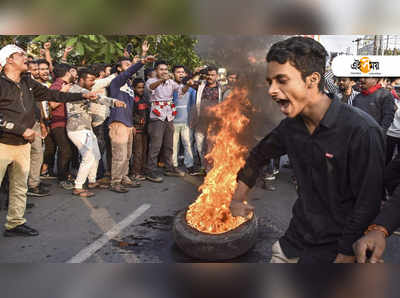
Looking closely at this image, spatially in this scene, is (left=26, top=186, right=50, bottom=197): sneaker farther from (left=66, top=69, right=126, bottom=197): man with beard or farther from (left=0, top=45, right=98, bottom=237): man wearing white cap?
(left=0, top=45, right=98, bottom=237): man wearing white cap

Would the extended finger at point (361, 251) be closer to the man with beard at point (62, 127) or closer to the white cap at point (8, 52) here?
the white cap at point (8, 52)

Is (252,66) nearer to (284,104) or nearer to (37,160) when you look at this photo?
(37,160)

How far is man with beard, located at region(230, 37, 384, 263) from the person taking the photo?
130 centimetres

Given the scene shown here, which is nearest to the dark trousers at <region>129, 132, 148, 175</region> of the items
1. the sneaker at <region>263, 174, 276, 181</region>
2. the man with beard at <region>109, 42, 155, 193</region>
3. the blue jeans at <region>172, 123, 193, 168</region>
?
the man with beard at <region>109, 42, 155, 193</region>

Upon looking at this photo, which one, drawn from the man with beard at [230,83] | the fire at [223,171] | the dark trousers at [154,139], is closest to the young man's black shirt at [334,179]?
the fire at [223,171]

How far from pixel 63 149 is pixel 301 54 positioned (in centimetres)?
523

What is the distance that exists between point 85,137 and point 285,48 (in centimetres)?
468

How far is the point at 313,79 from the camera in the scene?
4.47 ft

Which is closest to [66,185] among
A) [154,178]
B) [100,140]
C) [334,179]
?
[100,140]

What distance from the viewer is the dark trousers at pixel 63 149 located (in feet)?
18.7

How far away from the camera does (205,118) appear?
718 centimetres

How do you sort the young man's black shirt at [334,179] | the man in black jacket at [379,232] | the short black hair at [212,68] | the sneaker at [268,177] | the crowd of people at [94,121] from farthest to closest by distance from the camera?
the short black hair at [212,68] < the sneaker at [268,177] < the crowd of people at [94,121] < the young man's black shirt at [334,179] < the man in black jacket at [379,232]

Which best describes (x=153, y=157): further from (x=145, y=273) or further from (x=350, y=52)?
(x=145, y=273)
